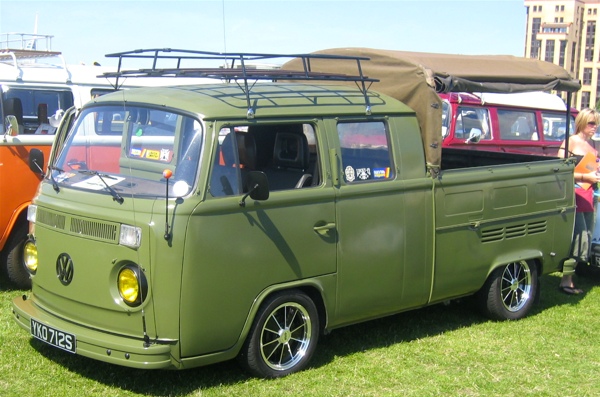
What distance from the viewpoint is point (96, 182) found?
5.69 m

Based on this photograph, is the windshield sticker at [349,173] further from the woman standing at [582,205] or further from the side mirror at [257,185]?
the woman standing at [582,205]

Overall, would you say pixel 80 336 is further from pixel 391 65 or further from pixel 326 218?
pixel 391 65

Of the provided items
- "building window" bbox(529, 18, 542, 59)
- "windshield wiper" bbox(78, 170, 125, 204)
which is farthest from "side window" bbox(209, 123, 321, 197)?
"building window" bbox(529, 18, 542, 59)

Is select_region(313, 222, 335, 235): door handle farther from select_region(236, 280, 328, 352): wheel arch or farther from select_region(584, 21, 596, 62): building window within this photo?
select_region(584, 21, 596, 62): building window

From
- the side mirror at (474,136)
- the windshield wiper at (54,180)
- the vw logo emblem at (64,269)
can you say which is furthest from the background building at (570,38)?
the vw logo emblem at (64,269)

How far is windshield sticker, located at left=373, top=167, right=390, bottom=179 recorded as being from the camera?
6.36 m

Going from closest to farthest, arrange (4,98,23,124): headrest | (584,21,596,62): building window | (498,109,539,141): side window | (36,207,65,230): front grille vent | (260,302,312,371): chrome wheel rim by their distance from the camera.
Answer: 1. (36,207,65,230): front grille vent
2. (260,302,312,371): chrome wheel rim
3. (4,98,23,124): headrest
4. (498,109,539,141): side window
5. (584,21,596,62): building window

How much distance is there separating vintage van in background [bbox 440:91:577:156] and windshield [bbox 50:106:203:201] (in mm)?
7793

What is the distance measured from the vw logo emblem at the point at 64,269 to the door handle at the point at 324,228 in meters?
1.75

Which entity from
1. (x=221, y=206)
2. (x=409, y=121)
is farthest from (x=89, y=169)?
(x=409, y=121)

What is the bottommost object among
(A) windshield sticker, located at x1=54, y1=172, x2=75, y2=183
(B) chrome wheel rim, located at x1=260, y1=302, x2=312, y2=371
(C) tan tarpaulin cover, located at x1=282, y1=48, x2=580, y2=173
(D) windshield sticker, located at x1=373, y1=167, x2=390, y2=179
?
(B) chrome wheel rim, located at x1=260, y1=302, x2=312, y2=371

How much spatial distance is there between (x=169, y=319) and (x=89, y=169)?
55.8 inches

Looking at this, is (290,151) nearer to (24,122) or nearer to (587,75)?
(24,122)

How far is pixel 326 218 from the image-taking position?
234 inches
